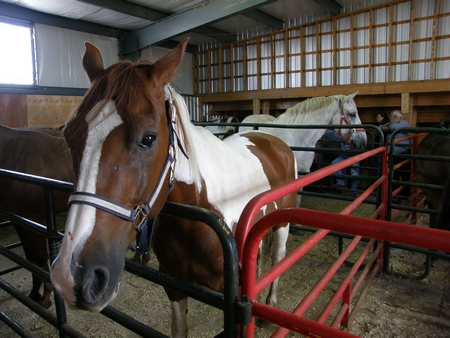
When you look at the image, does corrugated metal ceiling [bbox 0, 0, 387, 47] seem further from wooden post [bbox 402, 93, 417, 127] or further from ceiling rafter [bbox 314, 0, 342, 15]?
wooden post [bbox 402, 93, 417, 127]

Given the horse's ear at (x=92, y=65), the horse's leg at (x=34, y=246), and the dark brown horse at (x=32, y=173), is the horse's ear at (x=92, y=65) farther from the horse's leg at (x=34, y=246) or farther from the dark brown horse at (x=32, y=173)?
the horse's leg at (x=34, y=246)

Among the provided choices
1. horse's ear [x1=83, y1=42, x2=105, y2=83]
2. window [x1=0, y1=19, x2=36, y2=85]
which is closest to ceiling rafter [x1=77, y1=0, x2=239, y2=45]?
window [x1=0, y1=19, x2=36, y2=85]

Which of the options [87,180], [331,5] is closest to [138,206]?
[87,180]

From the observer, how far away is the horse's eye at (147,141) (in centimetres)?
85

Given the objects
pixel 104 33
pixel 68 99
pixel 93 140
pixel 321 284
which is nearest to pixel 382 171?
pixel 321 284

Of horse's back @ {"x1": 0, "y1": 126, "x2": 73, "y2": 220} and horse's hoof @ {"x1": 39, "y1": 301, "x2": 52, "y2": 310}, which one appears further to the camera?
horse's back @ {"x1": 0, "y1": 126, "x2": 73, "y2": 220}

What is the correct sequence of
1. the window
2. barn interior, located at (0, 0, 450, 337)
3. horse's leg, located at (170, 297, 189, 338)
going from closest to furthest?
→ horse's leg, located at (170, 297, 189, 338) < the window < barn interior, located at (0, 0, 450, 337)

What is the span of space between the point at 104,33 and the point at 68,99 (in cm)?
216

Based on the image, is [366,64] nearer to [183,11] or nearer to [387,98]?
[387,98]

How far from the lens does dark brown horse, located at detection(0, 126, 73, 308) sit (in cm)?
232

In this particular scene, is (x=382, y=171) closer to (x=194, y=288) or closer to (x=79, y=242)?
(x=194, y=288)

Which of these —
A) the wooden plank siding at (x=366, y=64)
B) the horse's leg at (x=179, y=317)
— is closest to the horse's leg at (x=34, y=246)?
the horse's leg at (x=179, y=317)

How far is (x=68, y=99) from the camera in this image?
289 inches

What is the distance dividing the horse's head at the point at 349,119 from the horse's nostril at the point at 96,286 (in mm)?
4290
